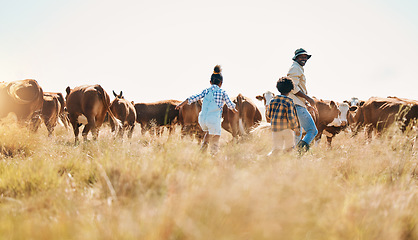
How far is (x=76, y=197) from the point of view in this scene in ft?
8.55

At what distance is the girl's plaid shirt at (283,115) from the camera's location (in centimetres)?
512

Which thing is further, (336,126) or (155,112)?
(155,112)

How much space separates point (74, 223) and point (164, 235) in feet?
2.17

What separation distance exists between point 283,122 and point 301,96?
0.97m

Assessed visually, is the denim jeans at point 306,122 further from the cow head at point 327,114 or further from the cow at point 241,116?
the cow head at point 327,114

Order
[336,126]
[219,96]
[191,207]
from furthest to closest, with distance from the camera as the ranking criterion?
1. [336,126]
2. [219,96]
3. [191,207]

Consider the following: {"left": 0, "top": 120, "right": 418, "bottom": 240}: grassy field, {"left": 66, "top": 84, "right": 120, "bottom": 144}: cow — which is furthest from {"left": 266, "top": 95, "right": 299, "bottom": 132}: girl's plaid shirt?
{"left": 66, "top": 84, "right": 120, "bottom": 144}: cow

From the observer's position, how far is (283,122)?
16.9 ft

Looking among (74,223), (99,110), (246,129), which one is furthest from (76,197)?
(246,129)

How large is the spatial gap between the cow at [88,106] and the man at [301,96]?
520cm

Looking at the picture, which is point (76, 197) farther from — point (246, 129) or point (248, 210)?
point (246, 129)

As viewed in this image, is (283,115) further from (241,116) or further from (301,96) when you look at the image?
(241,116)

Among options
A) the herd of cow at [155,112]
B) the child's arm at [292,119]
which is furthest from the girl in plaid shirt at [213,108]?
the herd of cow at [155,112]

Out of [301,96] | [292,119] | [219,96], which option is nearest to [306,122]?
[301,96]
